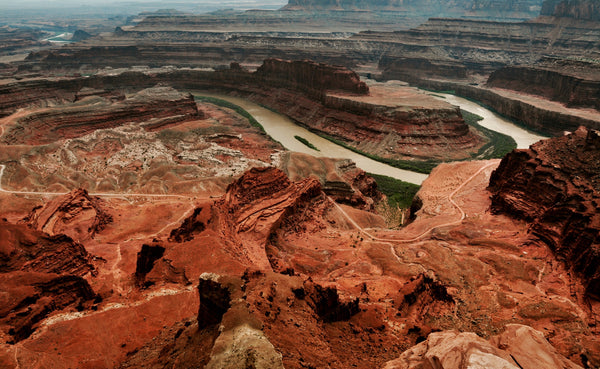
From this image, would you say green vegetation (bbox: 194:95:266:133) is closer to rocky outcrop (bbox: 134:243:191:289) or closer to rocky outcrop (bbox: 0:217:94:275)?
rocky outcrop (bbox: 0:217:94:275)

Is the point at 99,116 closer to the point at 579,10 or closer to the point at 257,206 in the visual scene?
the point at 257,206

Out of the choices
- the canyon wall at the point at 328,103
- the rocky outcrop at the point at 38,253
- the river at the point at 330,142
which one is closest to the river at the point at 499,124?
the river at the point at 330,142

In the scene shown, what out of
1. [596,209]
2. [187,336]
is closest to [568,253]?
[596,209]

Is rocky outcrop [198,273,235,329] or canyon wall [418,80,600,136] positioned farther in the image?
canyon wall [418,80,600,136]

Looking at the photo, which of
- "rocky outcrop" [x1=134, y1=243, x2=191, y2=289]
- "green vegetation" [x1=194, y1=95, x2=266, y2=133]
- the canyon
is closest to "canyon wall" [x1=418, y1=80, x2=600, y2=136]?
the canyon

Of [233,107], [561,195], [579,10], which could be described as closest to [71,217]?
[561,195]

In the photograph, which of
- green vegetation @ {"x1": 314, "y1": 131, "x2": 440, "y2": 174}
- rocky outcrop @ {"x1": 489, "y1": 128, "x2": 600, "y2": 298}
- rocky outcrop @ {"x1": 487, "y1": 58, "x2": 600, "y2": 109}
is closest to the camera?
rocky outcrop @ {"x1": 489, "y1": 128, "x2": 600, "y2": 298}
